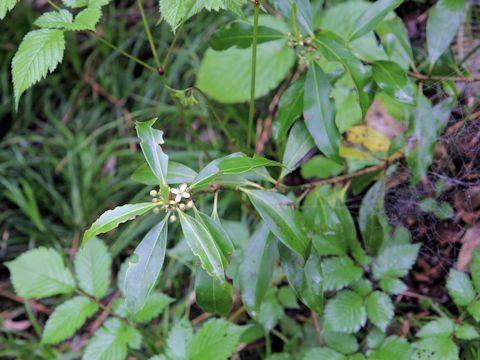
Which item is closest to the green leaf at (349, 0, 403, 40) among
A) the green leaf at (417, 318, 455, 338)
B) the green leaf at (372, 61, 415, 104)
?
the green leaf at (372, 61, 415, 104)

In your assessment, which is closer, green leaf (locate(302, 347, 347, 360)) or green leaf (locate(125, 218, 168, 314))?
green leaf (locate(125, 218, 168, 314))

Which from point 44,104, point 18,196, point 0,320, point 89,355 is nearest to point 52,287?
point 89,355

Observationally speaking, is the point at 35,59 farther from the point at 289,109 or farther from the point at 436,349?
the point at 436,349

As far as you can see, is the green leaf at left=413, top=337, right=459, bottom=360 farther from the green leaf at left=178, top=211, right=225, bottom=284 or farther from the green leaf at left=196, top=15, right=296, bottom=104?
the green leaf at left=196, top=15, right=296, bottom=104

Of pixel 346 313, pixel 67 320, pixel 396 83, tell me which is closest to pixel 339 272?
pixel 346 313

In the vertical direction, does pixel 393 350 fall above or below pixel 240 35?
below

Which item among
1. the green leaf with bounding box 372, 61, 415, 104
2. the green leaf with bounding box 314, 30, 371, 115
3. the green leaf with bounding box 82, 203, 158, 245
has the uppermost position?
the green leaf with bounding box 314, 30, 371, 115

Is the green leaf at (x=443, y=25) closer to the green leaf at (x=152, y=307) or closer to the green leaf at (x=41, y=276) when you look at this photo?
the green leaf at (x=152, y=307)
